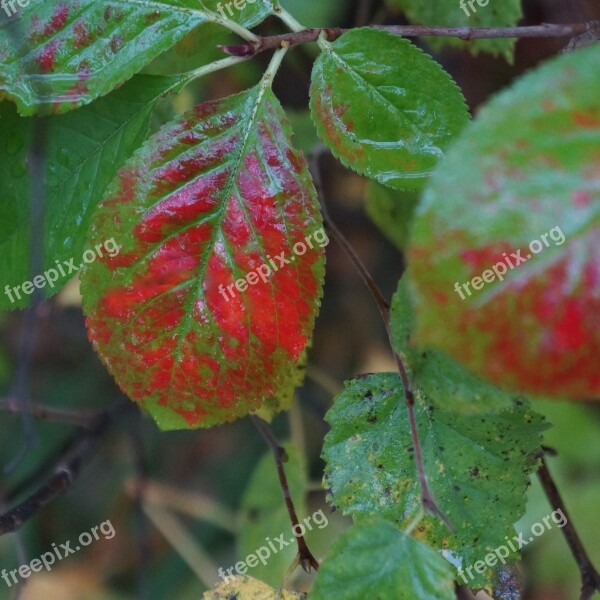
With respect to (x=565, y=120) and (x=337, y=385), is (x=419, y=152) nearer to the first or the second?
(x=565, y=120)

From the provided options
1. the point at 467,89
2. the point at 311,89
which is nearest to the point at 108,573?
the point at 467,89
